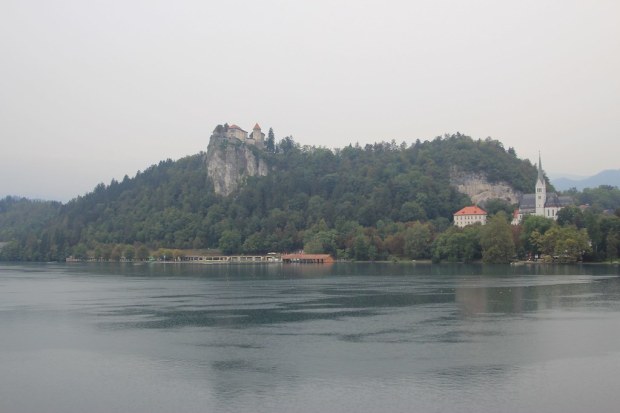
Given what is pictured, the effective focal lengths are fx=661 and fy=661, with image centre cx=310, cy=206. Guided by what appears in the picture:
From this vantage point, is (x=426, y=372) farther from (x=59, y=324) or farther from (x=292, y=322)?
(x=59, y=324)

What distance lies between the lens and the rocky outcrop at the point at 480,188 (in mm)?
181163

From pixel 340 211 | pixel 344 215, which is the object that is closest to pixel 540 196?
pixel 344 215

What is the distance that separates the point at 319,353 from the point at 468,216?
424 ft

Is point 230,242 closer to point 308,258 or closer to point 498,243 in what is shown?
point 308,258

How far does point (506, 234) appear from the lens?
361 ft

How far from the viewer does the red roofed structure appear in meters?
155

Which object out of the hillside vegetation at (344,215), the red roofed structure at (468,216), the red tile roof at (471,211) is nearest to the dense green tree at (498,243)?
the hillside vegetation at (344,215)

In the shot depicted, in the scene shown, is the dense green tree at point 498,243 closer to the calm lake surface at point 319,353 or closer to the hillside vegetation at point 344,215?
the hillside vegetation at point 344,215

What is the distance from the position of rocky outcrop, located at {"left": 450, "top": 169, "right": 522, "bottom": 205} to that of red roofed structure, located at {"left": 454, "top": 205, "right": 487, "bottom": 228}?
22.7 m

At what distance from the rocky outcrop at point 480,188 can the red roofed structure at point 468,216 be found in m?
22.7

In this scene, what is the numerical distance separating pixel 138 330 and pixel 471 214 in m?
125

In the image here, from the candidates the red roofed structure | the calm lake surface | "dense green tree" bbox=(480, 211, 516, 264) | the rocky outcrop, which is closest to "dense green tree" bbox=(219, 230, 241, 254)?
the red roofed structure

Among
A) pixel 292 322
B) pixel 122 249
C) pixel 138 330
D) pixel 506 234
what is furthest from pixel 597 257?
pixel 122 249

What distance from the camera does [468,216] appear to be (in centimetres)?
15738
